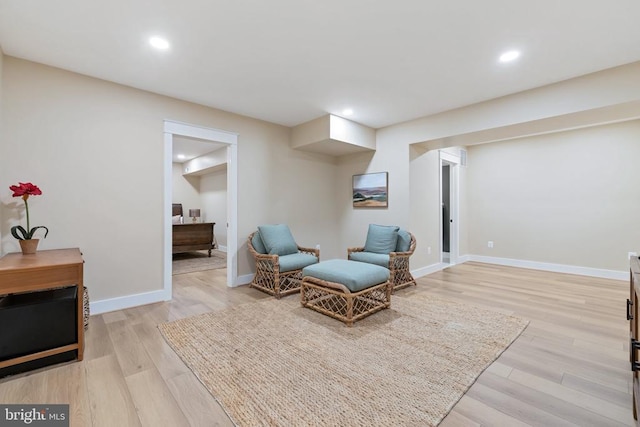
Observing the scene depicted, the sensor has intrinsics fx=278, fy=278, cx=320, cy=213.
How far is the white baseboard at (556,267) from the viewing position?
4480 mm

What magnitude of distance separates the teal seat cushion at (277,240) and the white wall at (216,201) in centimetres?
374

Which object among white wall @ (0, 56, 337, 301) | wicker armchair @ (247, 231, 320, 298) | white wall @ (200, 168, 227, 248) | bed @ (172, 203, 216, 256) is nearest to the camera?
white wall @ (0, 56, 337, 301)

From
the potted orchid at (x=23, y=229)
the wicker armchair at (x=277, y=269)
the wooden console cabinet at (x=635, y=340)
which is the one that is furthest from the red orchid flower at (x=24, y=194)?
the wooden console cabinet at (x=635, y=340)

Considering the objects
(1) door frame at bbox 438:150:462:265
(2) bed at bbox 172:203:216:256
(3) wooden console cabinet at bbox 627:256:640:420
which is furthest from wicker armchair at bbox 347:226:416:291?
(2) bed at bbox 172:203:216:256

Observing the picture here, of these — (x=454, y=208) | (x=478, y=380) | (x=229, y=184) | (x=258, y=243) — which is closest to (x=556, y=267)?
(x=454, y=208)

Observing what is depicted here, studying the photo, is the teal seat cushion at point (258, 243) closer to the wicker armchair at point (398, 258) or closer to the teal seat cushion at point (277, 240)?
the teal seat cushion at point (277, 240)

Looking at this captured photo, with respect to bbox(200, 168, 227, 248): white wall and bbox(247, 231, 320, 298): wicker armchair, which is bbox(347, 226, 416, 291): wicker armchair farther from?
bbox(200, 168, 227, 248): white wall

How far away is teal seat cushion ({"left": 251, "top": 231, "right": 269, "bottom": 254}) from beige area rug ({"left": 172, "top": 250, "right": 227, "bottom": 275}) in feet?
A: 5.73

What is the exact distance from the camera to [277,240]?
13.5 ft

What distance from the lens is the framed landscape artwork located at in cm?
480

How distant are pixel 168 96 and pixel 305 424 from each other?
379 cm

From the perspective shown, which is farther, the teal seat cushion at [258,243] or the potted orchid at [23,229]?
the teal seat cushion at [258,243]

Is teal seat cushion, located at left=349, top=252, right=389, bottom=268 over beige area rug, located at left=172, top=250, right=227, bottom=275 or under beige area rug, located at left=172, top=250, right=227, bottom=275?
over

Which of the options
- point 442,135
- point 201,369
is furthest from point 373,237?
point 201,369
